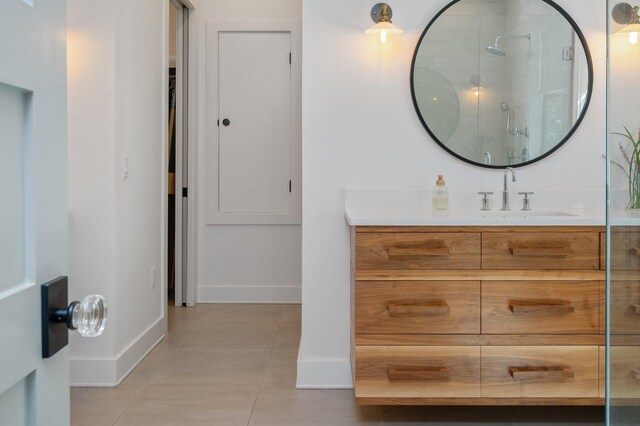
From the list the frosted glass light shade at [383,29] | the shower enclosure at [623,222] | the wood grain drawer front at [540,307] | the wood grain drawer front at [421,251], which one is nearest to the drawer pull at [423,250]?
the wood grain drawer front at [421,251]

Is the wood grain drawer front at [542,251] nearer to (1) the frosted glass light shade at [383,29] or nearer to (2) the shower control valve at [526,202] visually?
(2) the shower control valve at [526,202]

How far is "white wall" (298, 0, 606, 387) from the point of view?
Result: 299 centimetres

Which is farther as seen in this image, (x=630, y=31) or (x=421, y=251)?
(x=421, y=251)

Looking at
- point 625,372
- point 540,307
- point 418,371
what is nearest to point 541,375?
point 540,307

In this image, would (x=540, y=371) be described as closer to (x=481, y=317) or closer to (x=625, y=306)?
(x=481, y=317)

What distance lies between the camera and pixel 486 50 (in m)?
3.00

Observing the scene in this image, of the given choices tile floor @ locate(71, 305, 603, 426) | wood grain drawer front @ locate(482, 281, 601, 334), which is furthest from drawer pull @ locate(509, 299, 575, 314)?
tile floor @ locate(71, 305, 603, 426)

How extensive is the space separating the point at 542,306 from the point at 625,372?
5.83 ft

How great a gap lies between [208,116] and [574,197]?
305 cm

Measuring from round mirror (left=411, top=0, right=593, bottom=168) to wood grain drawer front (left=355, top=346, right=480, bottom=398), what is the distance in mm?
1046

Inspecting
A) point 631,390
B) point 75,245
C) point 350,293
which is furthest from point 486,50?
point 631,390

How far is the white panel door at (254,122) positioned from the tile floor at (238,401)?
5.30 feet

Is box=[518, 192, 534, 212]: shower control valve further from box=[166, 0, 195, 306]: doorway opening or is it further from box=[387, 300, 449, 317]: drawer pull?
box=[166, 0, 195, 306]: doorway opening

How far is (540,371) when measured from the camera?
93.2 inches
